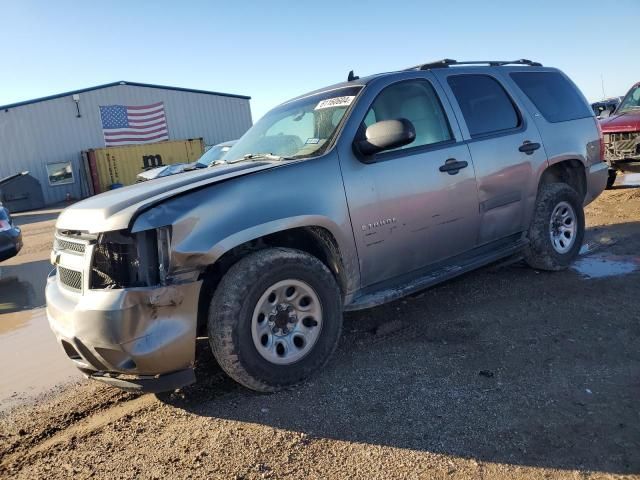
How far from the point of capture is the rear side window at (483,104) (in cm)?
443

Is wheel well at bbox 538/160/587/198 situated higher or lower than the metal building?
lower

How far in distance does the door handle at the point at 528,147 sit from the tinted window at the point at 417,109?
2.94ft

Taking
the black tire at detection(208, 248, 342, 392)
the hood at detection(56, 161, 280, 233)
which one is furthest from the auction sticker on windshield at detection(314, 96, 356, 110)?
the black tire at detection(208, 248, 342, 392)

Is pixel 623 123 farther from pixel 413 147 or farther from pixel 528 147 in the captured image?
pixel 413 147

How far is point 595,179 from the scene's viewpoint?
5.55 meters

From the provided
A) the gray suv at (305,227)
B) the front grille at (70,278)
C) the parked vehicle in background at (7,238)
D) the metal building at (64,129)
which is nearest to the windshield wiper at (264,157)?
the gray suv at (305,227)

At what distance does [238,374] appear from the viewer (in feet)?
10.1

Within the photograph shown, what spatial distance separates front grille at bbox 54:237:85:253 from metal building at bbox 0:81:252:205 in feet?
88.8

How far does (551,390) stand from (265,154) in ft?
8.29

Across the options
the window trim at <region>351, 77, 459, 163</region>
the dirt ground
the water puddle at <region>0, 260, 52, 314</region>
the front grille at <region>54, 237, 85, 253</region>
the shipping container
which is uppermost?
the shipping container

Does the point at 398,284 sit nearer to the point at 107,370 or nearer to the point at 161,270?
the point at 161,270

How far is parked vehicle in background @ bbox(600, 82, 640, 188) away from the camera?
9.54 meters

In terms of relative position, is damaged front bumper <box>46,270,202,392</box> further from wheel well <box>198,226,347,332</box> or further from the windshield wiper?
the windshield wiper

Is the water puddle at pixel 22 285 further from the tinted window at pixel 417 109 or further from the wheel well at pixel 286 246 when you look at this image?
the tinted window at pixel 417 109
